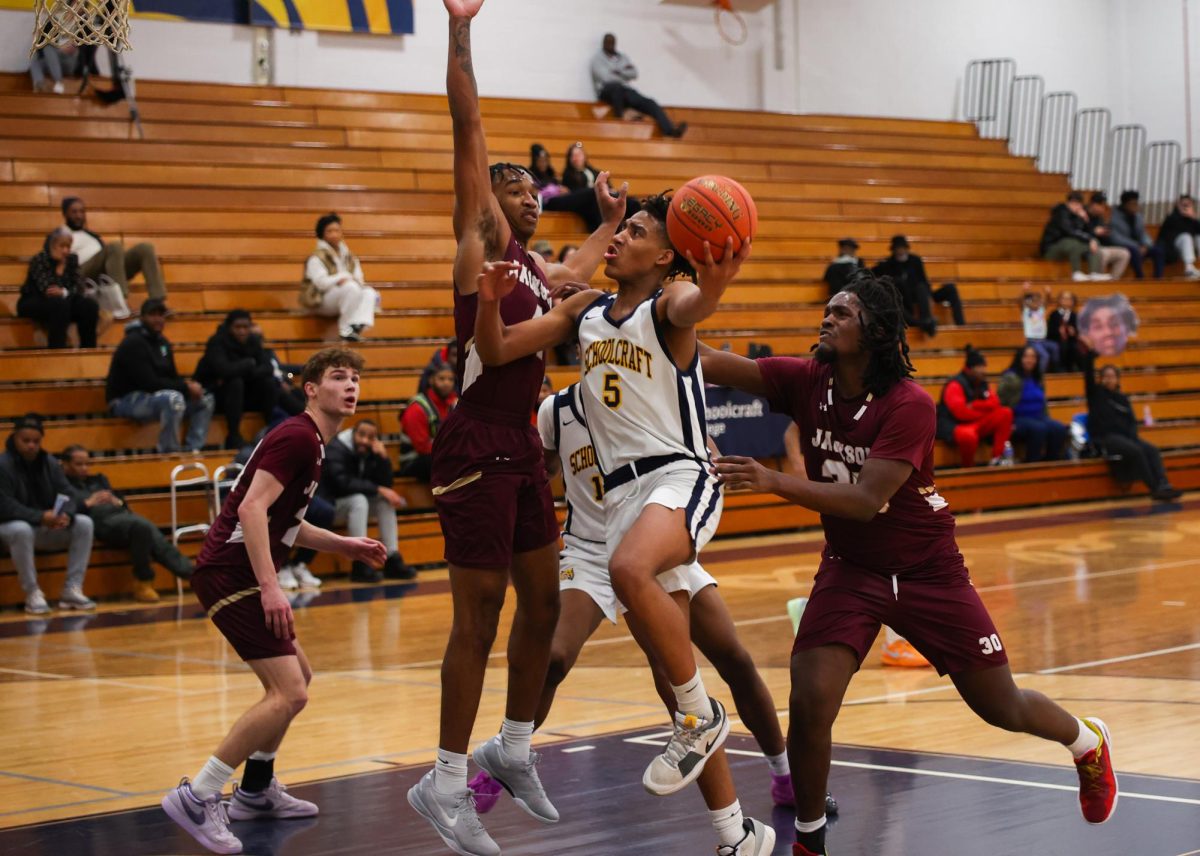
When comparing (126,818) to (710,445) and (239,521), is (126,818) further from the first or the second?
(710,445)


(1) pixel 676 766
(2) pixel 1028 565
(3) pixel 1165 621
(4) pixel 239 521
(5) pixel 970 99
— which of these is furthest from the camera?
(5) pixel 970 99

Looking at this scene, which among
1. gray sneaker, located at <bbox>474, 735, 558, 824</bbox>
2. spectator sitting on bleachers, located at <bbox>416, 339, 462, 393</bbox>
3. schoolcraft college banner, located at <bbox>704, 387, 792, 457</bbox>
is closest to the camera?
gray sneaker, located at <bbox>474, 735, 558, 824</bbox>

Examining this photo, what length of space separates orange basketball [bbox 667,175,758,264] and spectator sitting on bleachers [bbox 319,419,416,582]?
24.8ft

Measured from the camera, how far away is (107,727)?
6.91 metres

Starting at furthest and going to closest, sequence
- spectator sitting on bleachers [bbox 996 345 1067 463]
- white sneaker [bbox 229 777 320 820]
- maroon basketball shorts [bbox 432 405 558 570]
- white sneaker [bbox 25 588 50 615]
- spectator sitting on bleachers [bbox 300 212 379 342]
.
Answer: spectator sitting on bleachers [bbox 996 345 1067 463] → spectator sitting on bleachers [bbox 300 212 379 342] → white sneaker [bbox 25 588 50 615] → white sneaker [bbox 229 777 320 820] → maroon basketball shorts [bbox 432 405 558 570]

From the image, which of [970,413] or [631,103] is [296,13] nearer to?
[631,103]

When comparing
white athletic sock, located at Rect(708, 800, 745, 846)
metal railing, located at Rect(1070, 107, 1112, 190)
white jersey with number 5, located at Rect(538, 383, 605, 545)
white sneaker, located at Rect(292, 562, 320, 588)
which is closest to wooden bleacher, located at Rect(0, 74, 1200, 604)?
white sneaker, located at Rect(292, 562, 320, 588)

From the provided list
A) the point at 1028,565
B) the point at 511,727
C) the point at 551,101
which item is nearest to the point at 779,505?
the point at 1028,565

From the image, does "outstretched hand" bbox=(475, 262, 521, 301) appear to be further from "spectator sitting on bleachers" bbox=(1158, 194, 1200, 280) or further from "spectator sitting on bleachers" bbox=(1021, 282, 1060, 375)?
"spectator sitting on bleachers" bbox=(1158, 194, 1200, 280)

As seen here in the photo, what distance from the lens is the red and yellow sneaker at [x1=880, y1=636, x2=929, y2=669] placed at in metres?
7.91

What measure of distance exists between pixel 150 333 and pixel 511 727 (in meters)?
7.86

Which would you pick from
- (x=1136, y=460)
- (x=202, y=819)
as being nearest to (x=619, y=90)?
(x=1136, y=460)

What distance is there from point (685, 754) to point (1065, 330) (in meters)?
14.5

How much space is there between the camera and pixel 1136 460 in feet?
53.7
